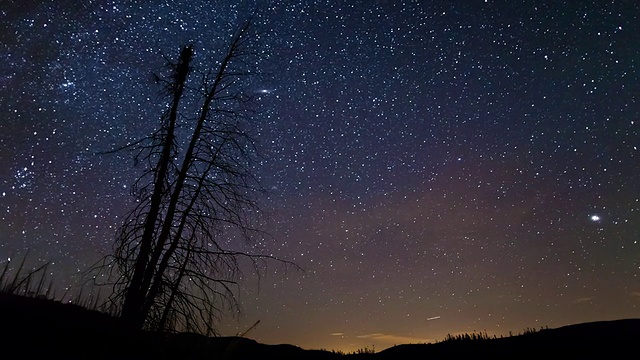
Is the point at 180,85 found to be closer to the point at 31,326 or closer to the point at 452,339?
the point at 31,326

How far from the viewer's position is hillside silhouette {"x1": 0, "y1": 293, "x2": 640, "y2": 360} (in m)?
4.04

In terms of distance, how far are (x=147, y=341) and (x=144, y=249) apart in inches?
139

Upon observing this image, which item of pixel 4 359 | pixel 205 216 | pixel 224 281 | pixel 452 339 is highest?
pixel 205 216

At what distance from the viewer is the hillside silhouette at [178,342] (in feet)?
13.2

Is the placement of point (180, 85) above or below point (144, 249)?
above

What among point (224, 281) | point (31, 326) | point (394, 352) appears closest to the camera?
point (31, 326)

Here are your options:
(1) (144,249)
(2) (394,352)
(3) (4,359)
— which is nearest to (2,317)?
(3) (4,359)

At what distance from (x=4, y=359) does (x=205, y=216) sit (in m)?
5.45

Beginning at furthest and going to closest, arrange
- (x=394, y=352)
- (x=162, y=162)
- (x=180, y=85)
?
(x=394, y=352) → (x=180, y=85) → (x=162, y=162)

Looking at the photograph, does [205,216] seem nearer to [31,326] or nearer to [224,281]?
[224,281]

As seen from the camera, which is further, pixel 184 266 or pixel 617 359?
pixel 184 266

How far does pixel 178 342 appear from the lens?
5.54 meters

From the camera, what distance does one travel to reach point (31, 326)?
4.28 meters

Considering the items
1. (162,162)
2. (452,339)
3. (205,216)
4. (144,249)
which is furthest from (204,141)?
(452,339)
